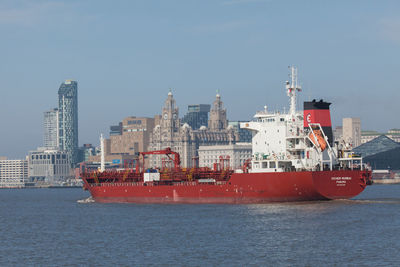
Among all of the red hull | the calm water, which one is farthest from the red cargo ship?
A: the calm water

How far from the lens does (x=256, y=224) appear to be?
2073 inches

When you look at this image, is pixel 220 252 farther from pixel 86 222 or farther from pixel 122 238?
pixel 86 222

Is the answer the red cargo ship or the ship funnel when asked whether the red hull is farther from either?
the ship funnel

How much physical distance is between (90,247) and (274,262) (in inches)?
503

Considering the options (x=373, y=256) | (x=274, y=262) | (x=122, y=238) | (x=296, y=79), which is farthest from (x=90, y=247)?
(x=296, y=79)

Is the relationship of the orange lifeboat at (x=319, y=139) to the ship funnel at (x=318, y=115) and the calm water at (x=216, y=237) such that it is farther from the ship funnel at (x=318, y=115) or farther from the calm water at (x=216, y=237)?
the calm water at (x=216, y=237)

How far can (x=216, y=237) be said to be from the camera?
47219 millimetres

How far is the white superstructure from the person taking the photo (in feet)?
220

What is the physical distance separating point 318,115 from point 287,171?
6.12 metres

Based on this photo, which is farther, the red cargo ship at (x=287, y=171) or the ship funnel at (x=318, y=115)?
the ship funnel at (x=318, y=115)

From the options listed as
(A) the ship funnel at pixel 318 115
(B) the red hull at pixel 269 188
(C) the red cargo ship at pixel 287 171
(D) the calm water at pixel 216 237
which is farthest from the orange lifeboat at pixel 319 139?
(D) the calm water at pixel 216 237

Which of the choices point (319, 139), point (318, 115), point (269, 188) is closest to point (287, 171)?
point (269, 188)

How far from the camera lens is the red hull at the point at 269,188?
64438 mm

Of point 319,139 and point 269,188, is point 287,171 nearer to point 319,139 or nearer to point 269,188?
point 269,188
